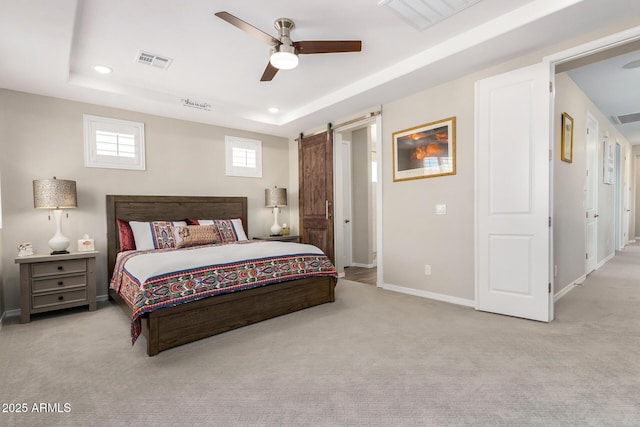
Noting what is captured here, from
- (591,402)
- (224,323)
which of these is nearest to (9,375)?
(224,323)

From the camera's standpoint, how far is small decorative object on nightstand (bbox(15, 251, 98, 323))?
3.19 meters

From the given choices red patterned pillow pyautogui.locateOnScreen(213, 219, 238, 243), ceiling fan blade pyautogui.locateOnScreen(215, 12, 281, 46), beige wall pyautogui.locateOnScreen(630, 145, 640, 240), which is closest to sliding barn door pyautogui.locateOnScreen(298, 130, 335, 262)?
red patterned pillow pyautogui.locateOnScreen(213, 219, 238, 243)

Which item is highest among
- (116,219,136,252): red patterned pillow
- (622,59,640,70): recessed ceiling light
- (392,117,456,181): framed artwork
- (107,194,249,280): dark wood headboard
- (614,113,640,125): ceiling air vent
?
(622,59,640,70): recessed ceiling light

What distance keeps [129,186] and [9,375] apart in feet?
8.81

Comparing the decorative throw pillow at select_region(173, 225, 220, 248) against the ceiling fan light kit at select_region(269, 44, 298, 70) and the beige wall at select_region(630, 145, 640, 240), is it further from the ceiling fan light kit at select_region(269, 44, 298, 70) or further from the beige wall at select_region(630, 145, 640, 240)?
the beige wall at select_region(630, 145, 640, 240)

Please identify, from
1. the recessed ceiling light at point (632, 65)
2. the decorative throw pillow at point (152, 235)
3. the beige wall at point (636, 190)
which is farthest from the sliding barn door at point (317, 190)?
the beige wall at point (636, 190)

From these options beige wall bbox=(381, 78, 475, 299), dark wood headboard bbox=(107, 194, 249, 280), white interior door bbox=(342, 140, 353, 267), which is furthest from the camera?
white interior door bbox=(342, 140, 353, 267)

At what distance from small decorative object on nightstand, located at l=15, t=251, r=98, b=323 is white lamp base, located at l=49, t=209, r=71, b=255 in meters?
0.21

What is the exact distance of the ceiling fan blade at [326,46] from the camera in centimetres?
254

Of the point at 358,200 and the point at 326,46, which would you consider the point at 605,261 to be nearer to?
the point at 358,200

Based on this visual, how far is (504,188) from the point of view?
10.3 feet

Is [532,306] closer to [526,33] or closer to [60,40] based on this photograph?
[526,33]

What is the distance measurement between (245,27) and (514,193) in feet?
9.28

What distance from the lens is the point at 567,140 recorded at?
3.83m
